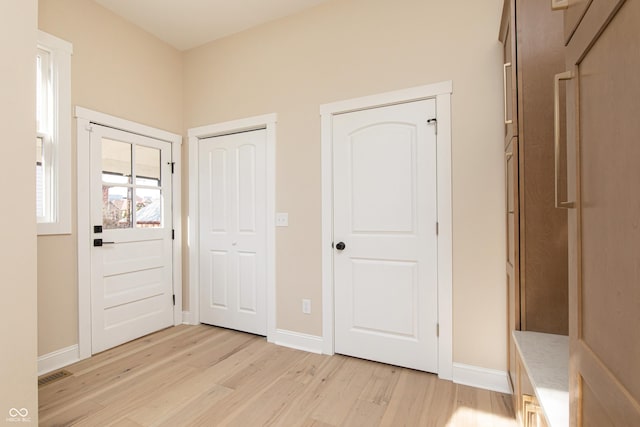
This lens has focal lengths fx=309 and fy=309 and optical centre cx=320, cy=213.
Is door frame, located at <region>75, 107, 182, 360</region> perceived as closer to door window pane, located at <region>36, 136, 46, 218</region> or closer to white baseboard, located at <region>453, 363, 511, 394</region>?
door window pane, located at <region>36, 136, 46, 218</region>

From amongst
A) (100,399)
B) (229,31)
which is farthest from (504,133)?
(100,399)

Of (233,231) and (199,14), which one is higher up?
(199,14)

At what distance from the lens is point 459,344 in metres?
2.16

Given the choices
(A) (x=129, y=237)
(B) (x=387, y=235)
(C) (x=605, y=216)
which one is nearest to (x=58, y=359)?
(A) (x=129, y=237)

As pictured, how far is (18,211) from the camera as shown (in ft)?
5.13

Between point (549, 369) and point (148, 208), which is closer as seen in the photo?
point (549, 369)

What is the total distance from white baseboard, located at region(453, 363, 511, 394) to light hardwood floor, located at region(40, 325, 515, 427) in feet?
→ 0.19

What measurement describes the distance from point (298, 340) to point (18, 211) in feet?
6.92

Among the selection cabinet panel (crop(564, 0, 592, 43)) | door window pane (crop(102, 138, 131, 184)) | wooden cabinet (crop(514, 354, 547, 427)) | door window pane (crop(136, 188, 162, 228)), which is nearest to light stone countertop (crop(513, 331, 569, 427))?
wooden cabinet (crop(514, 354, 547, 427))

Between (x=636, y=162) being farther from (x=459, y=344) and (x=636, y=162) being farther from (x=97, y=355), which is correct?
(x=97, y=355)

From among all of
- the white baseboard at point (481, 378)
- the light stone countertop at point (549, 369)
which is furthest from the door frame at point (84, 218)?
the light stone countertop at point (549, 369)

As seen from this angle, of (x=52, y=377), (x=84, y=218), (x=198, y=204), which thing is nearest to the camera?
(x=52, y=377)

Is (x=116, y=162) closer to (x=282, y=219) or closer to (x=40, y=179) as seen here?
(x=40, y=179)

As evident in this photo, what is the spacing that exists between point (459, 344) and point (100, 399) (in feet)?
7.88
